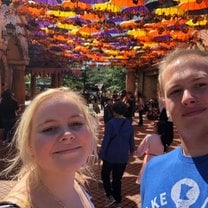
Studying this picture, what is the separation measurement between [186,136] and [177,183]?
21 centimetres

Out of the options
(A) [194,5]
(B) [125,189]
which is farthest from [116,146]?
(A) [194,5]

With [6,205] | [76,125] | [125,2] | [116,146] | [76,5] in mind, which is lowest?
[116,146]

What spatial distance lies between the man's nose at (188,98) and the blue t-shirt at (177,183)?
249 millimetres

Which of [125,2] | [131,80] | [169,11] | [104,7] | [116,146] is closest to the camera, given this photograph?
[116,146]

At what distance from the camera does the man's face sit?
1633mm

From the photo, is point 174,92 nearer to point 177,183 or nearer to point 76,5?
point 177,183

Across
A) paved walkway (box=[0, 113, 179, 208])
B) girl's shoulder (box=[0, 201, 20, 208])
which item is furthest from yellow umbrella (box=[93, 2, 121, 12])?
girl's shoulder (box=[0, 201, 20, 208])

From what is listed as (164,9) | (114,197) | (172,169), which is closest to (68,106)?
(172,169)

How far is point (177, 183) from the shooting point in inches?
65.8

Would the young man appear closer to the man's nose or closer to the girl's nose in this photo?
the man's nose

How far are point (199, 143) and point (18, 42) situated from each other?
761 inches

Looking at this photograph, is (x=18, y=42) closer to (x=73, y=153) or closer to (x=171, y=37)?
(x=171, y=37)

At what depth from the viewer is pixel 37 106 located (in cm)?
176

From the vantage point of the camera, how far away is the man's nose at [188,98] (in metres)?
1.63
